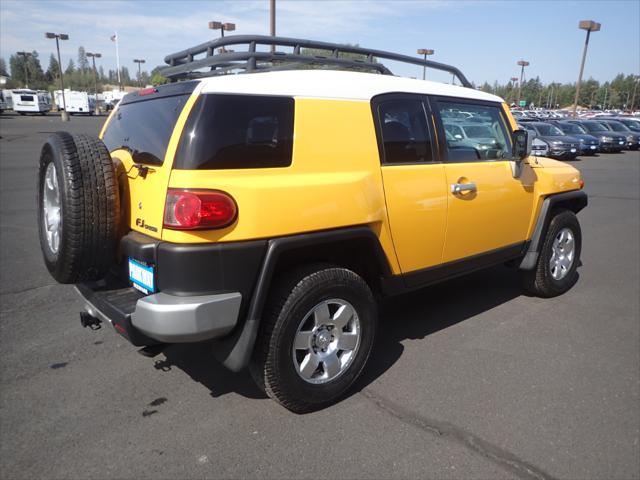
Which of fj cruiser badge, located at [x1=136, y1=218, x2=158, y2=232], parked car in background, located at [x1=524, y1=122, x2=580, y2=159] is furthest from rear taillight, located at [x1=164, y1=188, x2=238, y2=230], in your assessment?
parked car in background, located at [x1=524, y1=122, x2=580, y2=159]

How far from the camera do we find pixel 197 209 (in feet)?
7.79

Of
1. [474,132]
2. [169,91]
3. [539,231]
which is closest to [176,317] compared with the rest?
[169,91]

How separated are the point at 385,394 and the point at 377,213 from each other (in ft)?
3.82

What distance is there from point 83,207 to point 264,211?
96 centimetres

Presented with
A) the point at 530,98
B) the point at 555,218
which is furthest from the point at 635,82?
the point at 555,218

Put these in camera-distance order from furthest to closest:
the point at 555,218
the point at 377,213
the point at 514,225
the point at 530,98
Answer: the point at 530,98 → the point at 555,218 → the point at 514,225 → the point at 377,213

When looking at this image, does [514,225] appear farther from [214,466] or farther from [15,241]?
[15,241]

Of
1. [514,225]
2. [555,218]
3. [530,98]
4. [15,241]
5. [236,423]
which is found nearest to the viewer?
[236,423]

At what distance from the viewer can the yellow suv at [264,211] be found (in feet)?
8.01

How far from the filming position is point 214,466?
2459 millimetres

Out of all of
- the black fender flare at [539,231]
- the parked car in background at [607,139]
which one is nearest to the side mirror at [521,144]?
the black fender flare at [539,231]

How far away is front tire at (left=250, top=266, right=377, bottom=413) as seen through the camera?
2.71 meters

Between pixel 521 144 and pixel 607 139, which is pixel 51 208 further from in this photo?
pixel 607 139

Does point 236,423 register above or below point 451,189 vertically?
below
